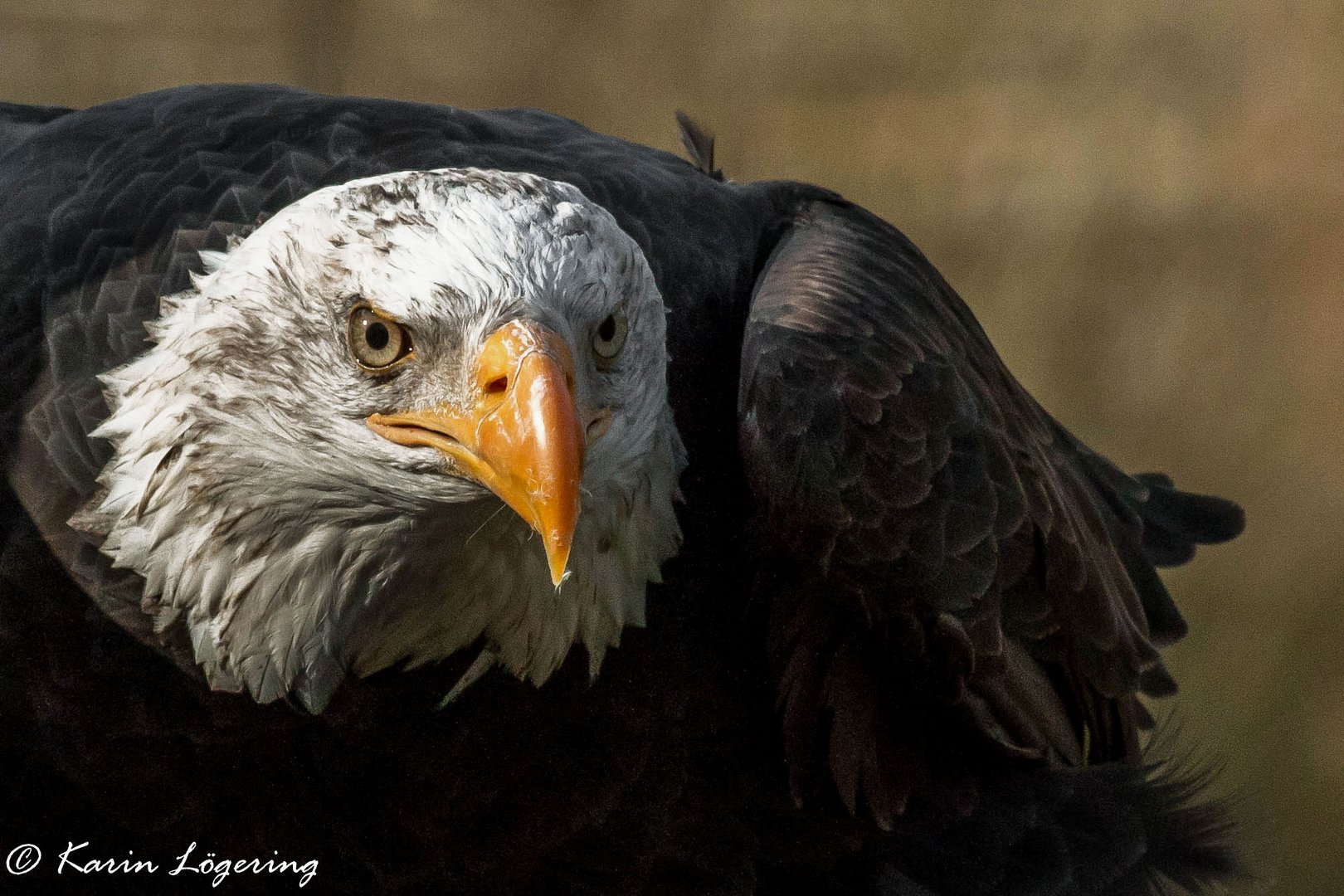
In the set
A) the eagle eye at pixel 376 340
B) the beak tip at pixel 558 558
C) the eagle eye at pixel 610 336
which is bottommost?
the beak tip at pixel 558 558

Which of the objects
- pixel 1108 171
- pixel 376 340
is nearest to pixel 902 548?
pixel 376 340

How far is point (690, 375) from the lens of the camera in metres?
3.28

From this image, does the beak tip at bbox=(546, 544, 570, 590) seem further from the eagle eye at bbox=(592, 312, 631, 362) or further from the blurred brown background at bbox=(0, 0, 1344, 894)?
the blurred brown background at bbox=(0, 0, 1344, 894)

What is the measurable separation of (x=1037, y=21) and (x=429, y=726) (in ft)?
17.6

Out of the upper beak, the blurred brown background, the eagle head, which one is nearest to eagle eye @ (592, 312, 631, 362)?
the eagle head

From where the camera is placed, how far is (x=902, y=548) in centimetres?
312

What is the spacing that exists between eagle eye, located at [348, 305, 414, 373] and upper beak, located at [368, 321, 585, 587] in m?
0.11

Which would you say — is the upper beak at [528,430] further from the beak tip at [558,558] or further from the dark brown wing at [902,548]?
the dark brown wing at [902,548]

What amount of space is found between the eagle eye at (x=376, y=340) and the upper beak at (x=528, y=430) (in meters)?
0.11

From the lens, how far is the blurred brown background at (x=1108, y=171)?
6.54 meters

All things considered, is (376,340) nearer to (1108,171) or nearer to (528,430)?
(528,430)

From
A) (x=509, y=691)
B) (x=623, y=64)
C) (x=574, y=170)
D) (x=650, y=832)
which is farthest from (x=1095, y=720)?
(x=623, y=64)

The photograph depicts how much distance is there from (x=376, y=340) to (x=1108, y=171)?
5.33 m

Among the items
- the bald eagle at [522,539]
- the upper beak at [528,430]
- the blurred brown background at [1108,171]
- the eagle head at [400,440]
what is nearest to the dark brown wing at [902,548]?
the bald eagle at [522,539]
